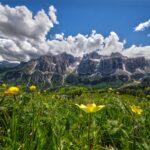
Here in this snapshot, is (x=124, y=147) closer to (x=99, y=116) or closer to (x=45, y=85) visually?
(x=99, y=116)

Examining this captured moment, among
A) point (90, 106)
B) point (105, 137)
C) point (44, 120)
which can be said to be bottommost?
point (105, 137)

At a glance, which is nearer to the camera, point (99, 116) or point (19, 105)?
point (19, 105)

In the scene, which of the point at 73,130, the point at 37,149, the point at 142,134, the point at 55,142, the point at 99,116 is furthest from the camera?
the point at 99,116

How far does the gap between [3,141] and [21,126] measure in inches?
34.6

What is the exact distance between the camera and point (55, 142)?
280cm

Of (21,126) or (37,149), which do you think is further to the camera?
(21,126)

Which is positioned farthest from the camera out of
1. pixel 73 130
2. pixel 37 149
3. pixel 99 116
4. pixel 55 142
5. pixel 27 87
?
pixel 27 87

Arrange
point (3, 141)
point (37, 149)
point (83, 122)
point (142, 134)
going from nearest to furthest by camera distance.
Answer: point (37, 149)
point (3, 141)
point (142, 134)
point (83, 122)

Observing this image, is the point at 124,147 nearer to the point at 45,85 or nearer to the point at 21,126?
the point at 21,126

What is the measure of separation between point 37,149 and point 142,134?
1.87 metres

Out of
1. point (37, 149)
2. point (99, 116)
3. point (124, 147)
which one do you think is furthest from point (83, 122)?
point (37, 149)

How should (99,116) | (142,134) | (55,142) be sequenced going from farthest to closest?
(99,116), (142,134), (55,142)

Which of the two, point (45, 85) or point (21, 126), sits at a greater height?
point (45, 85)

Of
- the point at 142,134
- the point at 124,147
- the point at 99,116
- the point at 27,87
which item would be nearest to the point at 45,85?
the point at 27,87
